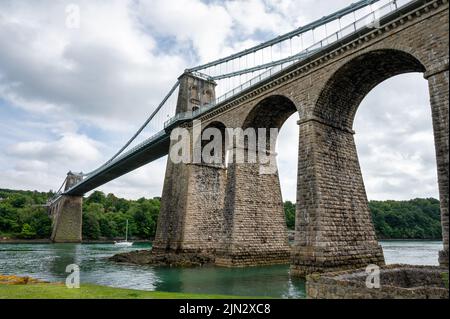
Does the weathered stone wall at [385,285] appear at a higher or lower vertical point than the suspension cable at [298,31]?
lower

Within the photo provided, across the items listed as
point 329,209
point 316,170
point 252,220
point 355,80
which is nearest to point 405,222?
point 252,220

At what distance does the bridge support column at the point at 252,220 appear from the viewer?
1911 cm

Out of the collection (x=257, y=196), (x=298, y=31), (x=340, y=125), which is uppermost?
(x=298, y=31)

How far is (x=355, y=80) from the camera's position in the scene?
1555 cm

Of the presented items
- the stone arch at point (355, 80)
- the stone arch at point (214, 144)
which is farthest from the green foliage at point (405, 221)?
the stone arch at point (355, 80)

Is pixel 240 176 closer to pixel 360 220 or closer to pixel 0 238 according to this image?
pixel 360 220

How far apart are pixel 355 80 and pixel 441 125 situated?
5.45m

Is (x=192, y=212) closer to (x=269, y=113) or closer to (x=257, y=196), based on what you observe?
(x=257, y=196)

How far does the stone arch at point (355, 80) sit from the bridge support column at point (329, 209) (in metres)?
0.80

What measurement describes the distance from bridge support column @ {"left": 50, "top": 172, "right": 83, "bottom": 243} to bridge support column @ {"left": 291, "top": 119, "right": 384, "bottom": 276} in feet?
172

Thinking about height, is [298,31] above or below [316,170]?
above
